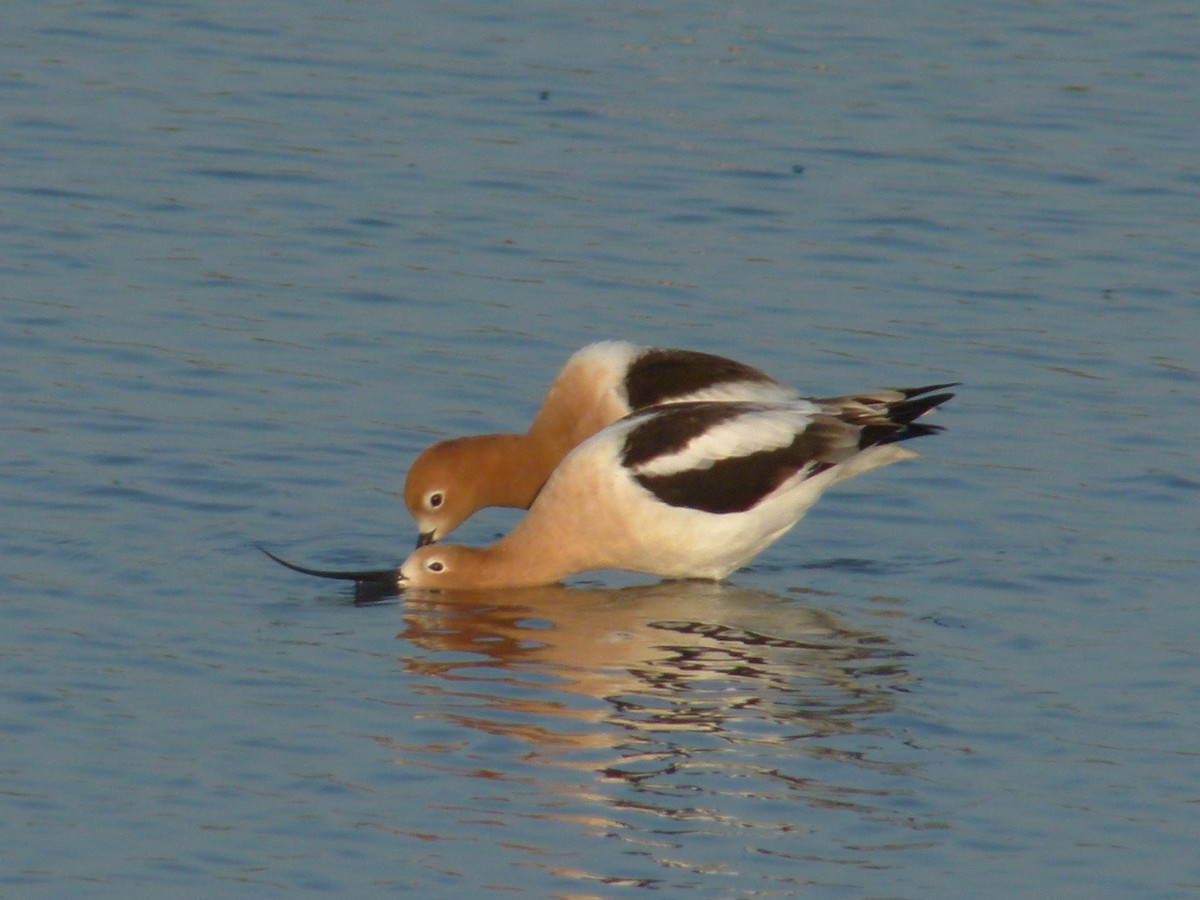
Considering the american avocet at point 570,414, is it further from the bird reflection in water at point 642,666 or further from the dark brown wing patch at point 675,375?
the bird reflection in water at point 642,666

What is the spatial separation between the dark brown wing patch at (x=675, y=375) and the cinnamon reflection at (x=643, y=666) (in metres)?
1.10

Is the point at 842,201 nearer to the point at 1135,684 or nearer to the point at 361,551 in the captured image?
the point at 361,551

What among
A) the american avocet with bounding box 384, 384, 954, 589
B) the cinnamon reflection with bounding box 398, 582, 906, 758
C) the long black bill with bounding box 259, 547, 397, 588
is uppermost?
Answer: the american avocet with bounding box 384, 384, 954, 589

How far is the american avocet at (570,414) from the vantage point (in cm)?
1190

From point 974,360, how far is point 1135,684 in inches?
183

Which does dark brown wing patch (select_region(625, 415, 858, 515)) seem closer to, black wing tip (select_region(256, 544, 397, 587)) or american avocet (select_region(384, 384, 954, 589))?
american avocet (select_region(384, 384, 954, 589))

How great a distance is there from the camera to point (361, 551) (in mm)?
11875

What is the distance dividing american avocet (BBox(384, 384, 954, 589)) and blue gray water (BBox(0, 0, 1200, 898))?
23 cm

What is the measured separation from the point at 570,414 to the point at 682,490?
1.25 metres

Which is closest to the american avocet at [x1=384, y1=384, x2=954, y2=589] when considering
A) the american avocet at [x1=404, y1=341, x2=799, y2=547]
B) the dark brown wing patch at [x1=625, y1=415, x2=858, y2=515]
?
the dark brown wing patch at [x1=625, y1=415, x2=858, y2=515]

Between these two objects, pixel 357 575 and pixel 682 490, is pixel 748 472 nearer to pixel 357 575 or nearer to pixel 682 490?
pixel 682 490

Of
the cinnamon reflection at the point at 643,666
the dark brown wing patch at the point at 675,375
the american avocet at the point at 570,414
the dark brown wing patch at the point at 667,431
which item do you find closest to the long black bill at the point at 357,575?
the cinnamon reflection at the point at 643,666

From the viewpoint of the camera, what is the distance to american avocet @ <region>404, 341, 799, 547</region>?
11898mm

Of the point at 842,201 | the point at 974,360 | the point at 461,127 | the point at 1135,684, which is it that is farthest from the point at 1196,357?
the point at 461,127
